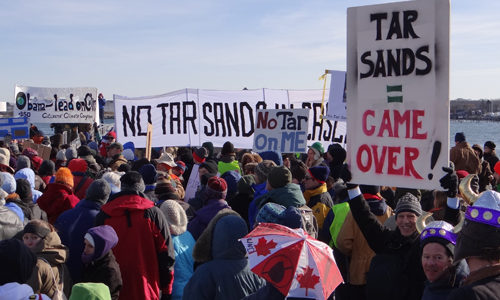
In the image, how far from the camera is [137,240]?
16.4 ft

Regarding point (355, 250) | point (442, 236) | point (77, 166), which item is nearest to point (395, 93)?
point (442, 236)

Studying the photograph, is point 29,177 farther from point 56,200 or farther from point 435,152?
point 435,152

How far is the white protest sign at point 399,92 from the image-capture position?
13.2 ft

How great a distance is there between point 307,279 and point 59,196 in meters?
3.92

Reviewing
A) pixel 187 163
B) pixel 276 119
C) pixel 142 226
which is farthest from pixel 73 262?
pixel 276 119

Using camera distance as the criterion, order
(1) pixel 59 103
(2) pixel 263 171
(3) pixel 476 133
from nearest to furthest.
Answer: (2) pixel 263 171, (1) pixel 59 103, (3) pixel 476 133

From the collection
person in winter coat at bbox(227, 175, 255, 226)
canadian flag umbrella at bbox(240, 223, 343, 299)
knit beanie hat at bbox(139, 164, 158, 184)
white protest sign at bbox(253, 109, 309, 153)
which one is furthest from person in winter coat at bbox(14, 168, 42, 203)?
white protest sign at bbox(253, 109, 309, 153)

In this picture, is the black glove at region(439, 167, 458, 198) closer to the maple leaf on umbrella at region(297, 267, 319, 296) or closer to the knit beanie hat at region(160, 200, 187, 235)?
the maple leaf on umbrella at region(297, 267, 319, 296)

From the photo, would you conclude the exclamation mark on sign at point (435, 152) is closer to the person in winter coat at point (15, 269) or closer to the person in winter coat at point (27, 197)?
the person in winter coat at point (15, 269)

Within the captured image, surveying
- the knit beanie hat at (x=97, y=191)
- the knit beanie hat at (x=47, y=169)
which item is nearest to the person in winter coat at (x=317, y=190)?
the knit beanie hat at (x=97, y=191)

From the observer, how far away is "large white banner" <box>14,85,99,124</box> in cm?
1994

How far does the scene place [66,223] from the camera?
17.8ft

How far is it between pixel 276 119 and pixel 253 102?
220 cm

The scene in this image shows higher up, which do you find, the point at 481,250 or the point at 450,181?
the point at 450,181
